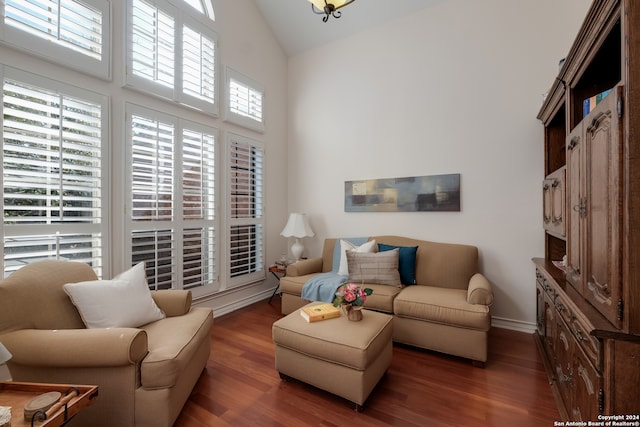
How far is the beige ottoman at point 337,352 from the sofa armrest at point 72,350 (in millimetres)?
919

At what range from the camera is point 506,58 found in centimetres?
299

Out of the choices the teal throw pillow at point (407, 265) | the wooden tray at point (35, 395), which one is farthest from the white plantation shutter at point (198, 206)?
the teal throw pillow at point (407, 265)

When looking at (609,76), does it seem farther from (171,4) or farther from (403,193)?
(171,4)

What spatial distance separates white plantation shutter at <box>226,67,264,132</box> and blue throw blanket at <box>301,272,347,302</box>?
7.34ft

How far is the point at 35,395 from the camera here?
4.09ft

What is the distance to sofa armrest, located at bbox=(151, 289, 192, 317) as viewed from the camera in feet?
7.22

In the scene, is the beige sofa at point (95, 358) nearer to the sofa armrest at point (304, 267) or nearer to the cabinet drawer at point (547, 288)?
the sofa armrest at point (304, 267)

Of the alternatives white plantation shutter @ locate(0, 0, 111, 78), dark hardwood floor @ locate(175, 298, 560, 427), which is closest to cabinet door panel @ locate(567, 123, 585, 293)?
dark hardwood floor @ locate(175, 298, 560, 427)

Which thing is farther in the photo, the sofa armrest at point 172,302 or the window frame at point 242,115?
the window frame at point 242,115

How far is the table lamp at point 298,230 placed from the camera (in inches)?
155

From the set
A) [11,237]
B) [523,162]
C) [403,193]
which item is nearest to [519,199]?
[523,162]

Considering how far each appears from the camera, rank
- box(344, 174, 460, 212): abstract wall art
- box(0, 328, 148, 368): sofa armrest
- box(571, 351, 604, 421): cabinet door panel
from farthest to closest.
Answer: box(344, 174, 460, 212): abstract wall art < box(0, 328, 148, 368): sofa armrest < box(571, 351, 604, 421): cabinet door panel

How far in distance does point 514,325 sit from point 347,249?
1.93 metres

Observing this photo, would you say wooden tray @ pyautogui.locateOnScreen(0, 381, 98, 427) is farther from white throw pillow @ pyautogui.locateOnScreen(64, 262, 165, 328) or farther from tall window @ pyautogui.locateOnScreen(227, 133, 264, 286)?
tall window @ pyautogui.locateOnScreen(227, 133, 264, 286)
